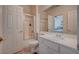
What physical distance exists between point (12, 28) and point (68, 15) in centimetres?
77

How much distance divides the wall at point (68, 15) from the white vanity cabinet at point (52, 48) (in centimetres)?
23

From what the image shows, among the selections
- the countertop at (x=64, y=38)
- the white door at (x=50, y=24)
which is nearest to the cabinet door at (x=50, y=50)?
the countertop at (x=64, y=38)

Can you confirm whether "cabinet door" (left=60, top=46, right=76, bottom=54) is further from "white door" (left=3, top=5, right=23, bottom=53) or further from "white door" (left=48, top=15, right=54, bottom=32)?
"white door" (left=3, top=5, right=23, bottom=53)

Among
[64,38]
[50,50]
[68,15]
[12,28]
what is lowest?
[50,50]

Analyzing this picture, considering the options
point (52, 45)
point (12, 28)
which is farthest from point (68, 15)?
point (12, 28)

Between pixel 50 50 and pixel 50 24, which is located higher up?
pixel 50 24

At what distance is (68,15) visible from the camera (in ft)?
5.70

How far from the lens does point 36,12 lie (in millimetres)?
1779

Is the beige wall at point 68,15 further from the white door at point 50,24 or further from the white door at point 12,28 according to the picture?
the white door at point 12,28

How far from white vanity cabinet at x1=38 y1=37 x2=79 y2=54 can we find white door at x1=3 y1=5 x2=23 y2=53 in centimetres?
29

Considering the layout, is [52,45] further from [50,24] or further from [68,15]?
[68,15]
